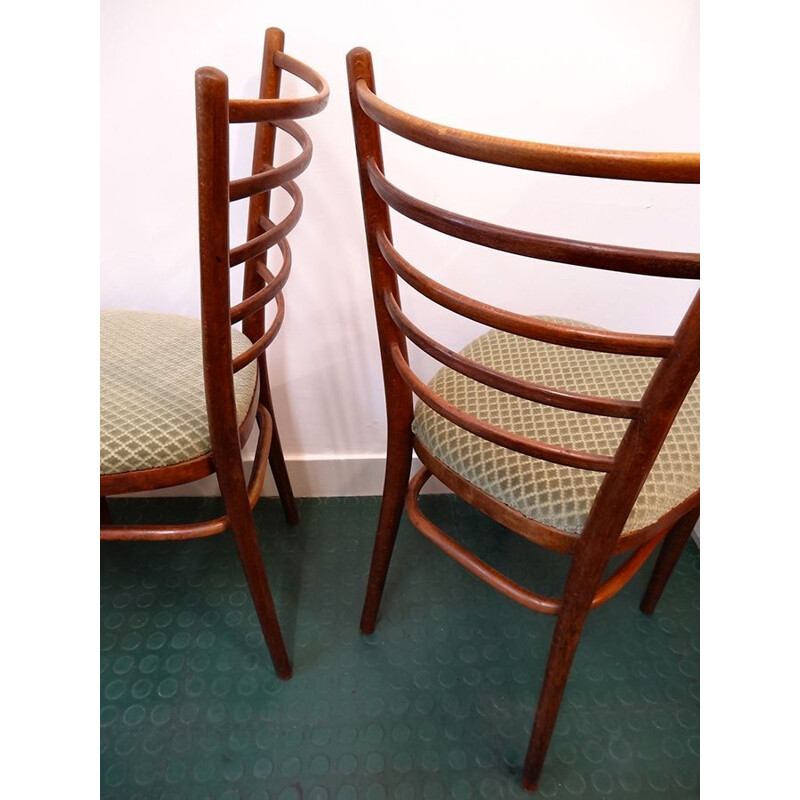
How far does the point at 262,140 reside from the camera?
0.94 meters

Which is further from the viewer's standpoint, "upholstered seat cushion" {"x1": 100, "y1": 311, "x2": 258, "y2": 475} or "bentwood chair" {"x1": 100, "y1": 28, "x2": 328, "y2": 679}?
"upholstered seat cushion" {"x1": 100, "y1": 311, "x2": 258, "y2": 475}

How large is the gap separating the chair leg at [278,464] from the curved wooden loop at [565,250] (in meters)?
0.61

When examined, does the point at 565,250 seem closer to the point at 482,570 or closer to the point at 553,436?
the point at 553,436

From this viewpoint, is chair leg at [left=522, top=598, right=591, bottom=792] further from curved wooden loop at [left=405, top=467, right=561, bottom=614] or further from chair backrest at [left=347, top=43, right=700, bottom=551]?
chair backrest at [left=347, top=43, right=700, bottom=551]

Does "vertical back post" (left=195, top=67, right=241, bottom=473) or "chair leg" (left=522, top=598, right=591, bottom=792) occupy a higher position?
Answer: "vertical back post" (left=195, top=67, right=241, bottom=473)

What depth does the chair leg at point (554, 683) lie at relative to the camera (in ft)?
2.52

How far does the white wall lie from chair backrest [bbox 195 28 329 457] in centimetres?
14

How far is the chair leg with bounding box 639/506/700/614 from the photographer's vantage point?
107 centimetres

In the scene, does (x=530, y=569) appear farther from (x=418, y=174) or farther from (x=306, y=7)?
(x=306, y=7)

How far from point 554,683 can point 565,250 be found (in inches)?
24.5

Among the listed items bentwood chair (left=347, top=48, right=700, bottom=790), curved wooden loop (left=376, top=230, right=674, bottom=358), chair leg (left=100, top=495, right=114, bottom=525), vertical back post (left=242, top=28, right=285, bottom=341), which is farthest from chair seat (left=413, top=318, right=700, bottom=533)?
chair leg (left=100, top=495, right=114, bottom=525)

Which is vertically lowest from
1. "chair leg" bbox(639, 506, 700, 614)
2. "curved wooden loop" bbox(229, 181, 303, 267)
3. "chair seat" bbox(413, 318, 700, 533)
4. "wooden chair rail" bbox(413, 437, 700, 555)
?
"chair leg" bbox(639, 506, 700, 614)

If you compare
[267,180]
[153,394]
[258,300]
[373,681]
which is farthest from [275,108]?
[373,681]
